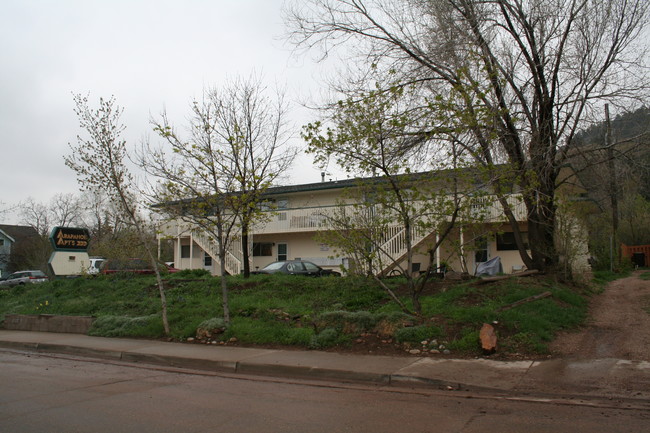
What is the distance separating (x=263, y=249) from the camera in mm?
31109

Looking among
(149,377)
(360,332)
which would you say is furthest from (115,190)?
(360,332)

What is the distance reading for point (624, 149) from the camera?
43.2 ft

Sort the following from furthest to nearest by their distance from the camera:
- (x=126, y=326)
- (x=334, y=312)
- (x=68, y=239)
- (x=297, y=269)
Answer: (x=68, y=239), (x=297, y=269), (x=126, y=326), (x=334, y=312)

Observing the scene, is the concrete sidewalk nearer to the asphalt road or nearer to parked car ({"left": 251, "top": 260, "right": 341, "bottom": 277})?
the asphalt road

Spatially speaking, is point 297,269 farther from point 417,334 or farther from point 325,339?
point 417,334

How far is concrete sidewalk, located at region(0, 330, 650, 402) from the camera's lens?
22.8ft

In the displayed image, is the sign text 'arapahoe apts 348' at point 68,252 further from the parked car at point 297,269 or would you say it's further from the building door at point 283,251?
the building door at point 283,251

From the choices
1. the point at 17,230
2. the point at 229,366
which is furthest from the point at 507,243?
the point at 17,230

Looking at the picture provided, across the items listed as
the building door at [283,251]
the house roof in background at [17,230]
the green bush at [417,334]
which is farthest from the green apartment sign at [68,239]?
the house roof in background at [17,230]

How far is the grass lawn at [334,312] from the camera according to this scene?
9.76 metres

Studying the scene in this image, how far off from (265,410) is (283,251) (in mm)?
24251

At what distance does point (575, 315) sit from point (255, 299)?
8.06 m

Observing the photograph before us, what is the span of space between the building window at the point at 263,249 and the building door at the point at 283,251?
24.1 inches

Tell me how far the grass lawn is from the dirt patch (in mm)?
297
